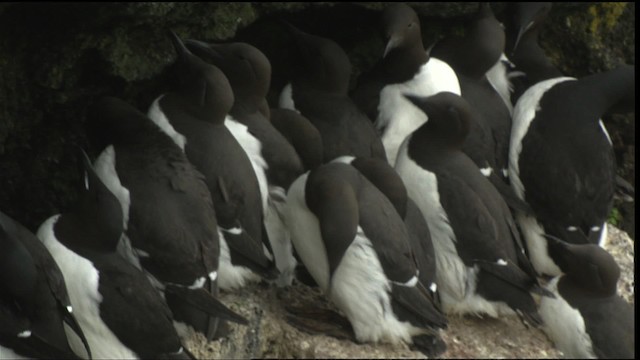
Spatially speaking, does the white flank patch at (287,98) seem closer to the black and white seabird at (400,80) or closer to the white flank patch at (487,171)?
the black and white seabird at (400,80)

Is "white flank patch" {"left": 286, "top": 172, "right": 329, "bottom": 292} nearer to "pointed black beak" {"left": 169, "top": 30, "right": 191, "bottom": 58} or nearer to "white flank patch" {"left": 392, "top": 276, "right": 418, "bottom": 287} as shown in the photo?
"white flank patch" {"left": 392, "top": 276, "right": 418, "bottom": 287}

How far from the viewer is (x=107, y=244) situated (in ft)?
20.9

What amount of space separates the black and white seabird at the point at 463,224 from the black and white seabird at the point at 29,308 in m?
1.80

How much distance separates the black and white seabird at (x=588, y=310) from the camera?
654cm

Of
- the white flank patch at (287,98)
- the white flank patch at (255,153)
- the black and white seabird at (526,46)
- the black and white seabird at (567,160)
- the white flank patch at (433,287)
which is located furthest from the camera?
the black and white seabird at (526,46)

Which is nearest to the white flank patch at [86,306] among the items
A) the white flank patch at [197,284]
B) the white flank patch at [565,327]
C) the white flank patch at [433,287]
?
the white flank patch at [197,284]

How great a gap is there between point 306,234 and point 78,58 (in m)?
1.30

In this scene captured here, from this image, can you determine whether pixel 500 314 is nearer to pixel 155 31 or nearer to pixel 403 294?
pixel 403 294

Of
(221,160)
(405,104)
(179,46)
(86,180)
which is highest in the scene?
(179,46)

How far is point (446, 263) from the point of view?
7039 millimetres

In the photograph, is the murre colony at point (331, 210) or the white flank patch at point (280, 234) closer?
the murre colony at point (331, 210)

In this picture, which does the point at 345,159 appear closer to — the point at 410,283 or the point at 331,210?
the point at 331,210

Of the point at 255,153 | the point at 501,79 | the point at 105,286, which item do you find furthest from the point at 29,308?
the point at 501,79

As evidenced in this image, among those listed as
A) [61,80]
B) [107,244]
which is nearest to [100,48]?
[61,80]
